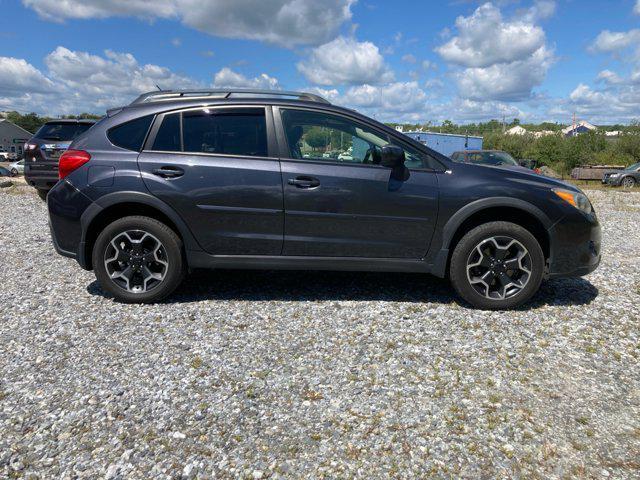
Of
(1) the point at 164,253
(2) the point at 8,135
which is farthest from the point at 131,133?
(2) the point at 8,135

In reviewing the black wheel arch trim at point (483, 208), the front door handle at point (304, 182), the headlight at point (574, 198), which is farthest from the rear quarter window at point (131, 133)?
the headlight at point (574, 198)

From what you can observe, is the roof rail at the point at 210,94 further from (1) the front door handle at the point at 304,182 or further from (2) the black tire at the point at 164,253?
(2) the black tire at the point at 164,253

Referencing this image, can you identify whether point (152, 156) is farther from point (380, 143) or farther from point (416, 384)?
point (416, 384)

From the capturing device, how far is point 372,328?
370cm

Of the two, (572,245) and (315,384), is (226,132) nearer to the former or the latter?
(315,384)

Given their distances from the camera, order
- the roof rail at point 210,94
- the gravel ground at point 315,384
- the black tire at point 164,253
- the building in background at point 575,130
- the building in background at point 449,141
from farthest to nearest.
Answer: the building in background at point 575,130 < the building in background at point 449,141 < the roof rail at point 210,94 < the black tire at point 164,253 < the gravel ground at point 315,384

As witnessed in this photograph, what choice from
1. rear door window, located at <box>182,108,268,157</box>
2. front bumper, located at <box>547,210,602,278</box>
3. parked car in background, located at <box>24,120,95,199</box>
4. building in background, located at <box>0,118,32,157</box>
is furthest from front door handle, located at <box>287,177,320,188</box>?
building in background, located at <box>0,118,32,157</box>

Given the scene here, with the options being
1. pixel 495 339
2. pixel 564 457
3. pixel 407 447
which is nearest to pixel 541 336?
pixel 495 339

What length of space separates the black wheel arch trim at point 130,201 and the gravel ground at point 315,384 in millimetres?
642

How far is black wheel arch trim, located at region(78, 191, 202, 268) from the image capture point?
12.8ft

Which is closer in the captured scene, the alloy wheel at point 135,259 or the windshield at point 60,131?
the alloy wheel at point 135,259

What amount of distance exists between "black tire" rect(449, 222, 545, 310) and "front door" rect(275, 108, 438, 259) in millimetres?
320

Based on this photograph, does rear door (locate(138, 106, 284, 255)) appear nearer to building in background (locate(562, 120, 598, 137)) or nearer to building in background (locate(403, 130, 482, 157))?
building in background (locate(403, 130, 482, 157))

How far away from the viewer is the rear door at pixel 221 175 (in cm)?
391
